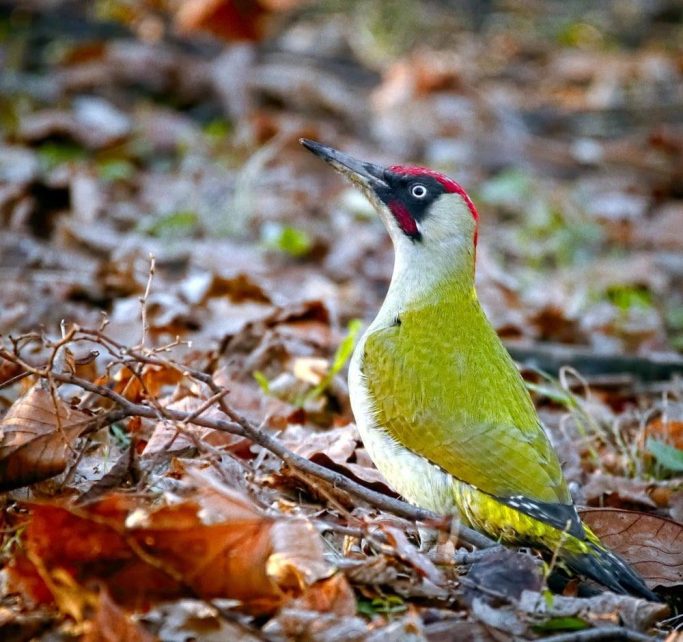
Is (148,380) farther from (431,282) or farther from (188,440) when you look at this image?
(431,282)

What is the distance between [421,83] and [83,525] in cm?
801

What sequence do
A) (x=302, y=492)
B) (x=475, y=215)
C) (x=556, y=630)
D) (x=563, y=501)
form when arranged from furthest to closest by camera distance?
(x=475, y=215)
(x=302, y=492)
(x=563, y=501)
(x=556, y=630)

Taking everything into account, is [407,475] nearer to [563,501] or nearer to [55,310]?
[563,501]

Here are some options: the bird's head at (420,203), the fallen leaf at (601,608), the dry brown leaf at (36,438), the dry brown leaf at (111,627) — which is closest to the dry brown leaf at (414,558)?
the fallen leaf at (601,608)

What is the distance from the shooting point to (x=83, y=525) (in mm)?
2371

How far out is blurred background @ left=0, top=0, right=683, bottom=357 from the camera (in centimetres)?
573

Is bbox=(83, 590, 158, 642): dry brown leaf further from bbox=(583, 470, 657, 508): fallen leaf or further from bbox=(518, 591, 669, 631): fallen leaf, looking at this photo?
bbox=(583, 470, 657, 508): fallen leaf

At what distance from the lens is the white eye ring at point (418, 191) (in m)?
4.02

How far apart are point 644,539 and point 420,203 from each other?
1.48m

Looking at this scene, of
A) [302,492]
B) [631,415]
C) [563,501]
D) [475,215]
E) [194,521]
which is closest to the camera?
[194,521]

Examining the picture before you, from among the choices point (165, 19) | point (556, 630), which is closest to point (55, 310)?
point (556, 630)

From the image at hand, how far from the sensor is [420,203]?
4043 mm

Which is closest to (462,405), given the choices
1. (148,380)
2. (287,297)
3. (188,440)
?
(188,440)

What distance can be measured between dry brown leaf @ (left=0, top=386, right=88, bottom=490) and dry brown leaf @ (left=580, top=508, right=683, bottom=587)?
67.7 inches
